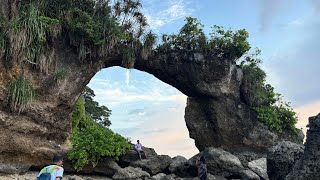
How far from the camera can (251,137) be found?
21.8 metres

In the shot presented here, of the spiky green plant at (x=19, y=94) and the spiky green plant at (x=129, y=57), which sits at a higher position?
the spiky green plant at (x=129, y=57)

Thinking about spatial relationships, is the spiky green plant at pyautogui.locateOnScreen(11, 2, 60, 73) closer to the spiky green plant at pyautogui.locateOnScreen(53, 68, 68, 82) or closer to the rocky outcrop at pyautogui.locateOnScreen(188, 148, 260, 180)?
the spiky green plant at pyautogui.locateOnScreen(53, 68, 68, 82)

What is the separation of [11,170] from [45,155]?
1657mm

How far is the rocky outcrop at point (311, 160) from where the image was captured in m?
6.27

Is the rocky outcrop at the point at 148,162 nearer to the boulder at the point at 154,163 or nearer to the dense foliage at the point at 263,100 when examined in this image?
the boulder at the point at 154,163

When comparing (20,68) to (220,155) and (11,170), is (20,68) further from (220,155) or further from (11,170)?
(220,155)

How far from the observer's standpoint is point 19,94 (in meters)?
14.0

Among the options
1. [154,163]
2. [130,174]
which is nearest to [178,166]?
[154,163]

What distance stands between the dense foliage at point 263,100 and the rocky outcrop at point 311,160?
1551cm

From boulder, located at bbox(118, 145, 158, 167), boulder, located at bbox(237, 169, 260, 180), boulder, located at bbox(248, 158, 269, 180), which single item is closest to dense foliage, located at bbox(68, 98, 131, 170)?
boulder, located at bbox(118, 145, 158, 167)

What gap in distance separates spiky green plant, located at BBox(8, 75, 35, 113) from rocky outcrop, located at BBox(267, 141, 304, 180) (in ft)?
32.2

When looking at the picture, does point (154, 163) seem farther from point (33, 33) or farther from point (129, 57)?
point (33, 33)

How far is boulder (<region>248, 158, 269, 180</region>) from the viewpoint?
18628 millimetres

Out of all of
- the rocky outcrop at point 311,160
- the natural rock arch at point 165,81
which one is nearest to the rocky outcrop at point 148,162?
the natural rock arch at point 165,81
